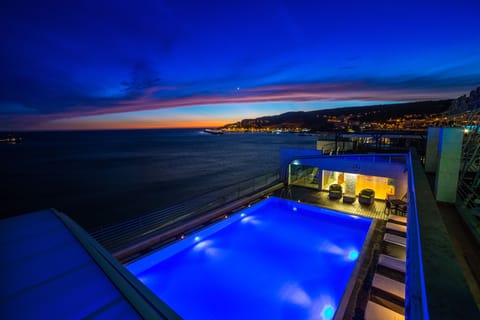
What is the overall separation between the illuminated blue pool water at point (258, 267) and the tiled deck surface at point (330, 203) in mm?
718

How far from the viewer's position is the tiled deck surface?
834cm

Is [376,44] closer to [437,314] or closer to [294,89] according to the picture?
[294,89]

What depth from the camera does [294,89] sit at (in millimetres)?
21969

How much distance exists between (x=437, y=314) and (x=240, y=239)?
22.7ft

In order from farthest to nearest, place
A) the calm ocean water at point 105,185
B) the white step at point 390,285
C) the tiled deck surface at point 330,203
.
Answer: the calm ocean water at point 105,185 → the tiled deck surface at point 330,203 → the white step at point 390,285

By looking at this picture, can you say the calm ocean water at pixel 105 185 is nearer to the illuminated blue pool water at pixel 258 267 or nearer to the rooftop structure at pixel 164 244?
the rooftop structure at pixel 164 244

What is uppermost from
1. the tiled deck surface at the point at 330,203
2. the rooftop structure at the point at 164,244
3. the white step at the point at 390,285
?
the rooftop structure at the point at 164,244

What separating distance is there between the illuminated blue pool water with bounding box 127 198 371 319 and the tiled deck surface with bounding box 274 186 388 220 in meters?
0.72

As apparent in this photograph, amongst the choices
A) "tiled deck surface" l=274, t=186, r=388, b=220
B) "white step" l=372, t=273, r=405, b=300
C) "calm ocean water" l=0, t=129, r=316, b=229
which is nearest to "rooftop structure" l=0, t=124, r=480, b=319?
"white step" l=372, t=273, r=405, b=300

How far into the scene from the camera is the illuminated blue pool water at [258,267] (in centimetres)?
489

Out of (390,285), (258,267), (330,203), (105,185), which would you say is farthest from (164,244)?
(105,185)

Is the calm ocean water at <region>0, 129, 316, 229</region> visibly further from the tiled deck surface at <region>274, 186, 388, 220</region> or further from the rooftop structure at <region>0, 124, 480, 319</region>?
the tiled deck surface at <region>274, 186, 388, 220</region>

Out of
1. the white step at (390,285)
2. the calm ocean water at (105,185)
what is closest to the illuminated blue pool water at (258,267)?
the white step at (390,285)

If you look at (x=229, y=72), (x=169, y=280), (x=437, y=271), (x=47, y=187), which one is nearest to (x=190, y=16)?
(x=229, y=72)
